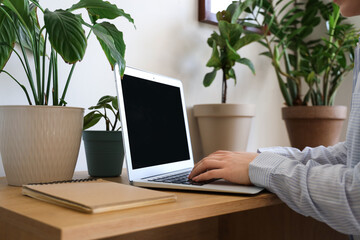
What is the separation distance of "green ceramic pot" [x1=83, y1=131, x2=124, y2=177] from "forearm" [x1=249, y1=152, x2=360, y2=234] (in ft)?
1.35

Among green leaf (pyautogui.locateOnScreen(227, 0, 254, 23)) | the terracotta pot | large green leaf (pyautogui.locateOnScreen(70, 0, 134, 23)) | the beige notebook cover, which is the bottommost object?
the beige notebook cover

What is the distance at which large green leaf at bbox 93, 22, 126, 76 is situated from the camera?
756mm

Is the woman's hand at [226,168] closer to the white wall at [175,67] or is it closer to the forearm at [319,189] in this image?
the forearm at [319,189]

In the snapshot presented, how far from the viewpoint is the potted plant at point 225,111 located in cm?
136

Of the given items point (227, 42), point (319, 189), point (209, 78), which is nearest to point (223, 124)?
point (209, 78)

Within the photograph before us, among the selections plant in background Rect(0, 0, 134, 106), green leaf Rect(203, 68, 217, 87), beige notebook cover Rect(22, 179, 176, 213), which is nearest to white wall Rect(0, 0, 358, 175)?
green leaf Rect(203, 68, 217, 87)

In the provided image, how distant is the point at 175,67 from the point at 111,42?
2.19 feet

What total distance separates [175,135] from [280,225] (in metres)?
0.38

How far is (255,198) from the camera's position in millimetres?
678

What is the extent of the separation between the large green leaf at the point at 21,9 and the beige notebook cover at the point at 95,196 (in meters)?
0.35

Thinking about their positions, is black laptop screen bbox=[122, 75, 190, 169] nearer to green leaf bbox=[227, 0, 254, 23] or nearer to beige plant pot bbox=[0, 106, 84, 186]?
beige plant pot bbox=[0, 106, 84, 186]

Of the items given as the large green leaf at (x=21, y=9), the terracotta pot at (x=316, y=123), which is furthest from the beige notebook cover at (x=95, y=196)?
the terracotta pot at (x=316, y=123)

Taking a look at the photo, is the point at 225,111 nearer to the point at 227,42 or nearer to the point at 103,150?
the point at 227,42

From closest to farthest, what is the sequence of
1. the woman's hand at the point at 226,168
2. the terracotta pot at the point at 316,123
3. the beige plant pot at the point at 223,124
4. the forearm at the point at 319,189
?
the forearm at the point at 319,189 < the woman's hand at the point at 226,168 < the beige plant pot at the point at 223,124 < the terracotta pot at the point at 316,123
